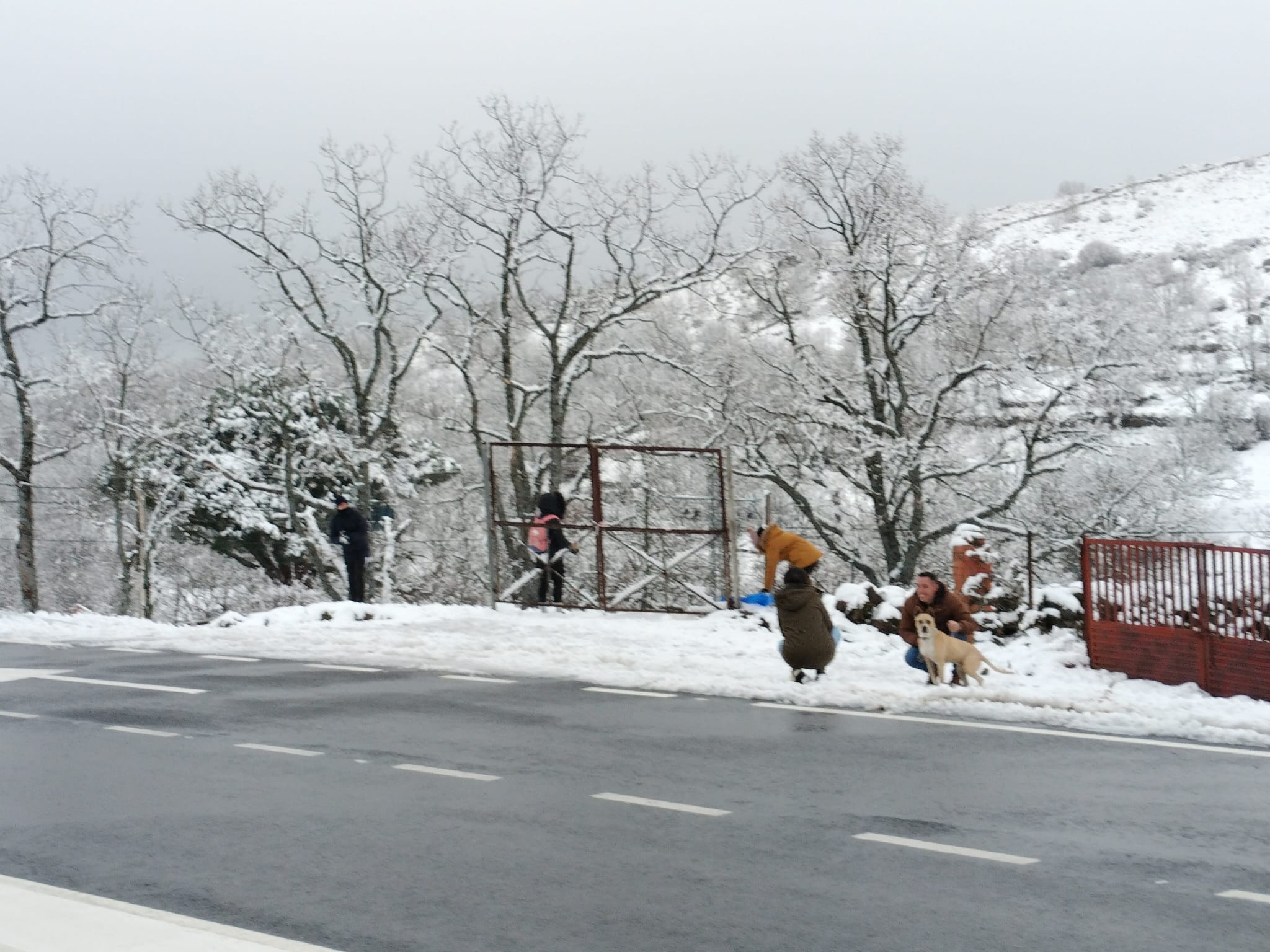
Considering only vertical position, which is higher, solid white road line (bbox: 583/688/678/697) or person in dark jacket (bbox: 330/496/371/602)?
person in dark jacket (bbox: 330/496/371/602)

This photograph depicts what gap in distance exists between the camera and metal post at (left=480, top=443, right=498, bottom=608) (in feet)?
66.1

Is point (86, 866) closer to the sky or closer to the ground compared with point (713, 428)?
closer to the ground

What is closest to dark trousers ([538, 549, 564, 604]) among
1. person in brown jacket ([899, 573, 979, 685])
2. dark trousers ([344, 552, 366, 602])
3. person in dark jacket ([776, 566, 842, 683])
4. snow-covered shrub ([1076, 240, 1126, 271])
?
dark trousers ([344, 552, 366, 602])

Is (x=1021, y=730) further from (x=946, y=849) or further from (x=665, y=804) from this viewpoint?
(x=946, y=849)

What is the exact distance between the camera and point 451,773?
9188 millimetres

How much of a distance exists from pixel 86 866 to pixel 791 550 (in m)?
8.92

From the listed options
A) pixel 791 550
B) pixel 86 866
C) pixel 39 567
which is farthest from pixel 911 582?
pixel 39 567

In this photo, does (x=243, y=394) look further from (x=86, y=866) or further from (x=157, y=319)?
(x=86, y=866)

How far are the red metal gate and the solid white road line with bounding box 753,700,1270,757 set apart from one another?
2396 mm

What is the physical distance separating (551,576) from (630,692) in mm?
7660

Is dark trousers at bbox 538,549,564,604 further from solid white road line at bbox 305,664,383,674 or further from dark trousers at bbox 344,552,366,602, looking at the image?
solid white road line at bbox 305,664,383,674

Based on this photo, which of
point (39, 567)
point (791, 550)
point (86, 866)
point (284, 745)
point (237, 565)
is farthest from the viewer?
point (39, 567)

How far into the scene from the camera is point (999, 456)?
102 feet

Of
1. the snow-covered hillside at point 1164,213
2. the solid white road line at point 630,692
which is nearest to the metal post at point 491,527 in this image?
the solid white road line at point 630,692
